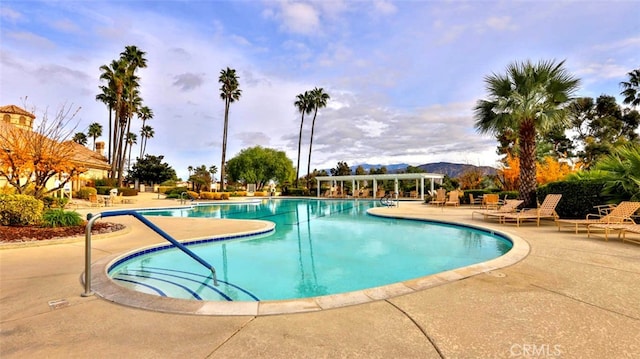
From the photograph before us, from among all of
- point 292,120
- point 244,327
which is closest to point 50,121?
point 244,327

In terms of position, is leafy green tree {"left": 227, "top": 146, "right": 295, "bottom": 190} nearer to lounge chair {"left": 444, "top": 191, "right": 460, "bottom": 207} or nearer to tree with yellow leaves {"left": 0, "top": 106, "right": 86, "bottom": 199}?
lounge chair {"left": 444, "top": 191, "right": 460, "bottom": 207}

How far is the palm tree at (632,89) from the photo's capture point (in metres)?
25.3

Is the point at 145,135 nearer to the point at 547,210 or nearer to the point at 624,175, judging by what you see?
the point at 547,210

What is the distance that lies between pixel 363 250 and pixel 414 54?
31.0 feet

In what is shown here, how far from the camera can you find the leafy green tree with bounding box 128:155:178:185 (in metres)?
41.2

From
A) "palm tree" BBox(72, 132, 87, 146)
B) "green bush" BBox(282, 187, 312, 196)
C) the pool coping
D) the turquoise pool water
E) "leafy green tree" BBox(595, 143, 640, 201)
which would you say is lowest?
the turquoise pool water

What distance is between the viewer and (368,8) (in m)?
11.1

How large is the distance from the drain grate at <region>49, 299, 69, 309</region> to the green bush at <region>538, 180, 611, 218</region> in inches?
478

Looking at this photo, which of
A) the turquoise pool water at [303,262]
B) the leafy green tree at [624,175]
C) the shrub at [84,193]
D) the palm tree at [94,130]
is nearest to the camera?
the turquoise pool water at [303,262]

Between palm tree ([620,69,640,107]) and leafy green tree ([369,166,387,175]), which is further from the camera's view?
leafy green tree ([369,166,387,175])

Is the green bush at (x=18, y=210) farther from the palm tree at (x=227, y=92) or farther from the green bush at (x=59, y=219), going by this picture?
the palm tree at (x=227, y=92)
